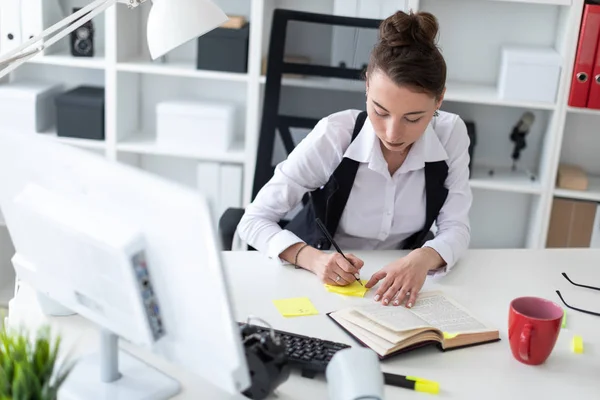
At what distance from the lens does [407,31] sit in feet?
5.52

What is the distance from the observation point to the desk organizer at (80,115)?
119 inches

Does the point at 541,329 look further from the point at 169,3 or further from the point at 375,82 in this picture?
the point at 169,3

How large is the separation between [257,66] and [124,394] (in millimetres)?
1878

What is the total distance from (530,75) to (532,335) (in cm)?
170

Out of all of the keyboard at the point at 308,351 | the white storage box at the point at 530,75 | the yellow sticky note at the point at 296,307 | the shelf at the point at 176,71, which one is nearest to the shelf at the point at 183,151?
the shelf at the point at 176,71

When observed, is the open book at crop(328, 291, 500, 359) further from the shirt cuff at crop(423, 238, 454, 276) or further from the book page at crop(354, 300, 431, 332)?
the shirt cuff at crop(423, 238, 454, 276)

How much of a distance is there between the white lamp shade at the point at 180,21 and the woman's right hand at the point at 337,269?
53 centimetres

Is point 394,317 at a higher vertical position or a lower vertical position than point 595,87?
lower

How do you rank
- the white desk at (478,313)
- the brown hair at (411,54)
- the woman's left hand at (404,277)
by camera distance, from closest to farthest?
the white desk at (478,313) < the woman's left hand at (404,277) < the brown hair at (411,54)

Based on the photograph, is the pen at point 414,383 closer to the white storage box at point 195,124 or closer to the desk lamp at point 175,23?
the desk lamp at point 175,23

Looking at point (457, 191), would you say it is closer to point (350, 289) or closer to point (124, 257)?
point (350, 289)

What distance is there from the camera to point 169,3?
1.38 meters

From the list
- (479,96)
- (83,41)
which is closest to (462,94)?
(479,96)

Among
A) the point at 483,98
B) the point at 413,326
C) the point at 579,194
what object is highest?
the point at 483,98
